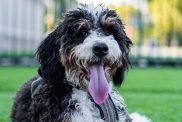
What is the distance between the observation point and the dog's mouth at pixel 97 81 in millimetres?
4918

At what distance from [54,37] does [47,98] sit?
53cm

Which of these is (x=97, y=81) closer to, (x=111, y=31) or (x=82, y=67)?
(x=82, y=67)

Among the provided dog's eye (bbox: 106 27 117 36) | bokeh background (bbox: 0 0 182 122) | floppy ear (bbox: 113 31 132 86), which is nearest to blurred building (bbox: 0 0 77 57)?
bokeh background (bbox: 0 0 182 122)

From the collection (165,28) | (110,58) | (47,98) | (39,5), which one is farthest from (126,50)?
(39,5)

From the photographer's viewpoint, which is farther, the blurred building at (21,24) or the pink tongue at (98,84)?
the blurred building at (21,24)

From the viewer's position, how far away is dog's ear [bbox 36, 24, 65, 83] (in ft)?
16.8

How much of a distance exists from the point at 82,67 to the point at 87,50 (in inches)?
7.3

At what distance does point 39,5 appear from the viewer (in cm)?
7119

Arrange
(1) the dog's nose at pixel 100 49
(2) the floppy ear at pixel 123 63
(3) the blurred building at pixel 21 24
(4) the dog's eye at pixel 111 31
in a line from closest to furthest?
(1) the dog's nose at pixel 100 49, (4) the dog's eye at pixel 111 31, (2) the floppy ear at pixel 123 63, (3) the blurred building at pixel 21 24

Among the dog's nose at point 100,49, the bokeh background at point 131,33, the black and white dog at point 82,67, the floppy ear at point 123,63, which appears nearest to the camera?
the dog's nose at point 100,49

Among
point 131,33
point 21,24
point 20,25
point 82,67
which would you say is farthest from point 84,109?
point 21,24

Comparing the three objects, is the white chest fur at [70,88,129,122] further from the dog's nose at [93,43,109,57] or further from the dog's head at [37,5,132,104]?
Answer: the dog's nose at [93,43,109,57]

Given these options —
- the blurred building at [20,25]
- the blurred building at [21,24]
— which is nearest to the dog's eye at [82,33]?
the blurred building at [21,24]

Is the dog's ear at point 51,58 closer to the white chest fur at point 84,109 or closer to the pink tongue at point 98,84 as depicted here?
the white chest fur at point 84,109
